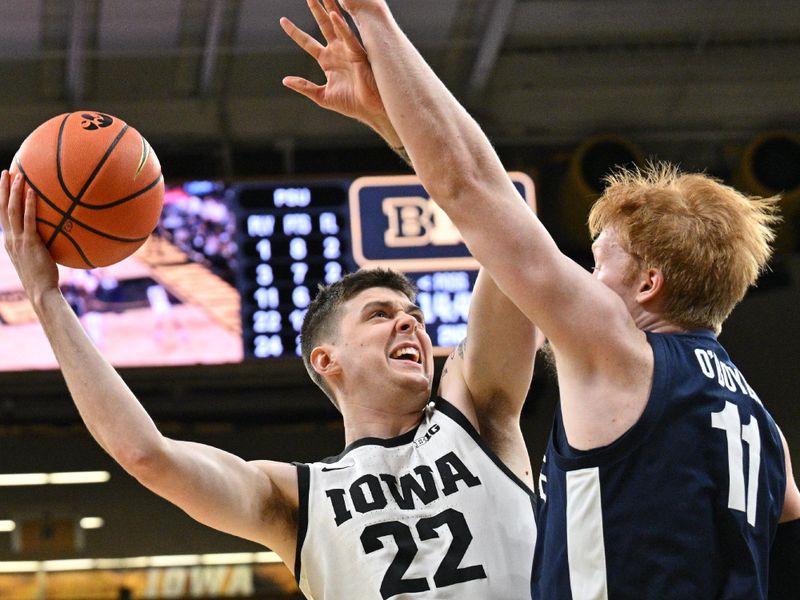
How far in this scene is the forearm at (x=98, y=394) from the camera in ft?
9.06

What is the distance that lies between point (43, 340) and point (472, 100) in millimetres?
3577

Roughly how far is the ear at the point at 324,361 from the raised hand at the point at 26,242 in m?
0.78

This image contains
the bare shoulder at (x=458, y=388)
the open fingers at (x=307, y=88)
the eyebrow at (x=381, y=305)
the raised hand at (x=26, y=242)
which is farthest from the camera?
the eyebrow at (x=381, y=305)

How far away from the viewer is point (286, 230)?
7.71m

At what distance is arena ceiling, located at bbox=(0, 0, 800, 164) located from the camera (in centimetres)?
845

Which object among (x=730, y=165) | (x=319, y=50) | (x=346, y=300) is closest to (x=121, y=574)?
(x=730, y=165)

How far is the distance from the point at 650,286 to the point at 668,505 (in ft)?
1.29

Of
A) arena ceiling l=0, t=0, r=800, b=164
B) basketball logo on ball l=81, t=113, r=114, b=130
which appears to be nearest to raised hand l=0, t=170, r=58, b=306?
basketball logo on ball l=81, t=113, r=114, b=130

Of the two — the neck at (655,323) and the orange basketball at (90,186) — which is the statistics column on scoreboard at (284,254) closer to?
the orange basketball at (90,186)

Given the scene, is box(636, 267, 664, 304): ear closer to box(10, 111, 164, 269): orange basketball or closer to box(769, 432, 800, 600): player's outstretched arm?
box(769, 432, 800, 600): player's outstretched arm

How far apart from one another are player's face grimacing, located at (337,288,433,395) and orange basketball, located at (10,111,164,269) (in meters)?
0.57

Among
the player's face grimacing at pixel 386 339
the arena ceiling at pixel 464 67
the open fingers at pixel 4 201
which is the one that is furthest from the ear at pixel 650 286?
the arena ceiling at pixel 464 67

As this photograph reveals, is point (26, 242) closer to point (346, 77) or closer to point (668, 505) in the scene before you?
point (346, 77)

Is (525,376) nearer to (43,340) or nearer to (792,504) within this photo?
(792,504)
